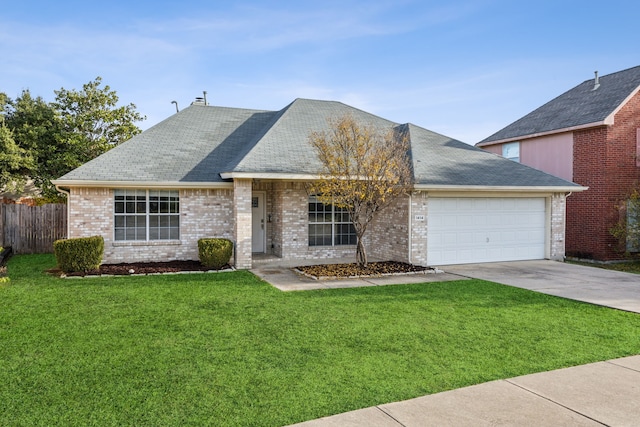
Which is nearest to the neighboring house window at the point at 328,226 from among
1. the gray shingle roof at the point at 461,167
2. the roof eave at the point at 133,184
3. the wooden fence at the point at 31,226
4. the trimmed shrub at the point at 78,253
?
the roof eave at the point at 133,184

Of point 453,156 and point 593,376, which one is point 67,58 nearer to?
point 453,156

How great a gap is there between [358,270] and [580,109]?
11517 millimetres

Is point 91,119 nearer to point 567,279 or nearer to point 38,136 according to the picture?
point 38,136

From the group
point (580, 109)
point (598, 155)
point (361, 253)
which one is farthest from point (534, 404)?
point (580, 109)

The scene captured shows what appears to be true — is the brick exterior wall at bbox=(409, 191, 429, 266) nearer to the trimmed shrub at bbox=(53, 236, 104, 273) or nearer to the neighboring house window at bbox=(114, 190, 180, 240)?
the neighboring house window at bbox=(114, 190, 180, 240)

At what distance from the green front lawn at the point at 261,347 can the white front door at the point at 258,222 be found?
18.4 ft

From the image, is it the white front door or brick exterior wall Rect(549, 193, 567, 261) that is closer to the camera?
brick exterior wall Rect(549, 193, 567, 261)

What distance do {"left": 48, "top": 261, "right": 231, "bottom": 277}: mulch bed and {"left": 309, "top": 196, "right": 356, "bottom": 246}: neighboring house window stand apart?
10.7 ft

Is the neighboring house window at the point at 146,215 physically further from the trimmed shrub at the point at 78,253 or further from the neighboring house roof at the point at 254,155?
the trimmed shrub at the point at 78,253

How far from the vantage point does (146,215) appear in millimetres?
13422

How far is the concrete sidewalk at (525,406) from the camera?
4.03 metres

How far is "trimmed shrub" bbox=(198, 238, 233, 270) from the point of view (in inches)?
490

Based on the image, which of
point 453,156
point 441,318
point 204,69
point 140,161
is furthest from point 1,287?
point 453,156

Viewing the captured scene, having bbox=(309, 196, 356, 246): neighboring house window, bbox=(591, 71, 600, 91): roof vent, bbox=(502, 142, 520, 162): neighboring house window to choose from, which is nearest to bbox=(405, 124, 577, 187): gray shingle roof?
bbox=(309, 196, 356, 246): neighboring house window
